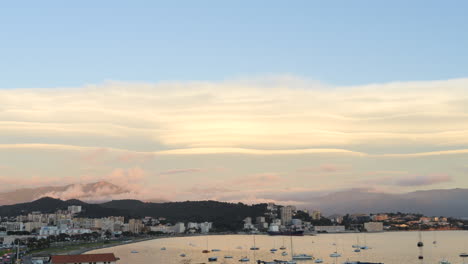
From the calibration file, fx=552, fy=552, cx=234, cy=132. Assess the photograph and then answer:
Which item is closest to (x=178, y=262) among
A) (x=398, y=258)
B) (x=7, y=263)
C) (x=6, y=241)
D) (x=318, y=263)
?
(x=318, y=263)

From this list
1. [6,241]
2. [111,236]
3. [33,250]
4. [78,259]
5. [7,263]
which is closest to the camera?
[78,259]

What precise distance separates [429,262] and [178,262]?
1497 inches

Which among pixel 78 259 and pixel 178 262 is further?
pixel 178 262

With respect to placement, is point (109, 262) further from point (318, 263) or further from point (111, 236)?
point (111, 236)

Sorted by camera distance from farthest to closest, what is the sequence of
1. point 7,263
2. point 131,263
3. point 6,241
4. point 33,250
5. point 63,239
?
point 63,239 → point 6,241 → point 33,250 → point 131,263 → point 7,263

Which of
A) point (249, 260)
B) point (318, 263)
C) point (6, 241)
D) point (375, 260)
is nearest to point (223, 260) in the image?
point (249, 260)

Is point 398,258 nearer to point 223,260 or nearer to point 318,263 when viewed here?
point 318,263

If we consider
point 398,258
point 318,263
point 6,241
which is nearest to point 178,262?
point 318,263

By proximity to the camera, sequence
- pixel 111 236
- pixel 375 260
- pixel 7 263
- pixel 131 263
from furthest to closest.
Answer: pixel 111 236 → pixel 375 260 → pixel 131 263 → pixel 7 263

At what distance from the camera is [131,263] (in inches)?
→ 3159

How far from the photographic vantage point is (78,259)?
5984cm

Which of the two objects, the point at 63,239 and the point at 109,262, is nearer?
the point at 109,262

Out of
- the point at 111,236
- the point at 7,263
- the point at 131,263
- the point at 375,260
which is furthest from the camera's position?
the point at 111,236

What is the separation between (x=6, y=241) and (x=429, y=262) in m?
89.4
